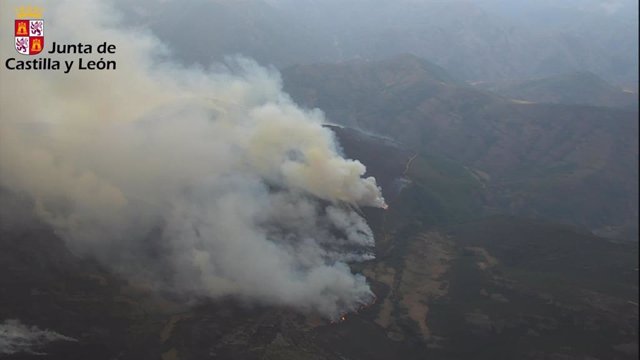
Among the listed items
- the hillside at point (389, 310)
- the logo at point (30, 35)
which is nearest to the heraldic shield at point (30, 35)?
the logo at point (30, 35)

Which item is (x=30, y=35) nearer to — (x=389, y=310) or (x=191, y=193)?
(x=191, y=193)

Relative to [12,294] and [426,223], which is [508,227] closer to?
[426,223]

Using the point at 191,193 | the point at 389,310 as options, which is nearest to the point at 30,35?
the point at 191,193

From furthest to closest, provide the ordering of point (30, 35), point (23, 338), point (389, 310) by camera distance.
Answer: point (389, 310) < point (30, 35) < point (23, 338)

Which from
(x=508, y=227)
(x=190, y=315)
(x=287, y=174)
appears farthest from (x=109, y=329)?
(x=508, y=227)

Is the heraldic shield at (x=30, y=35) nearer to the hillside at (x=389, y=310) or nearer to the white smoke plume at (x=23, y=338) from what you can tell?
the hillside at (x=389, y=310)
